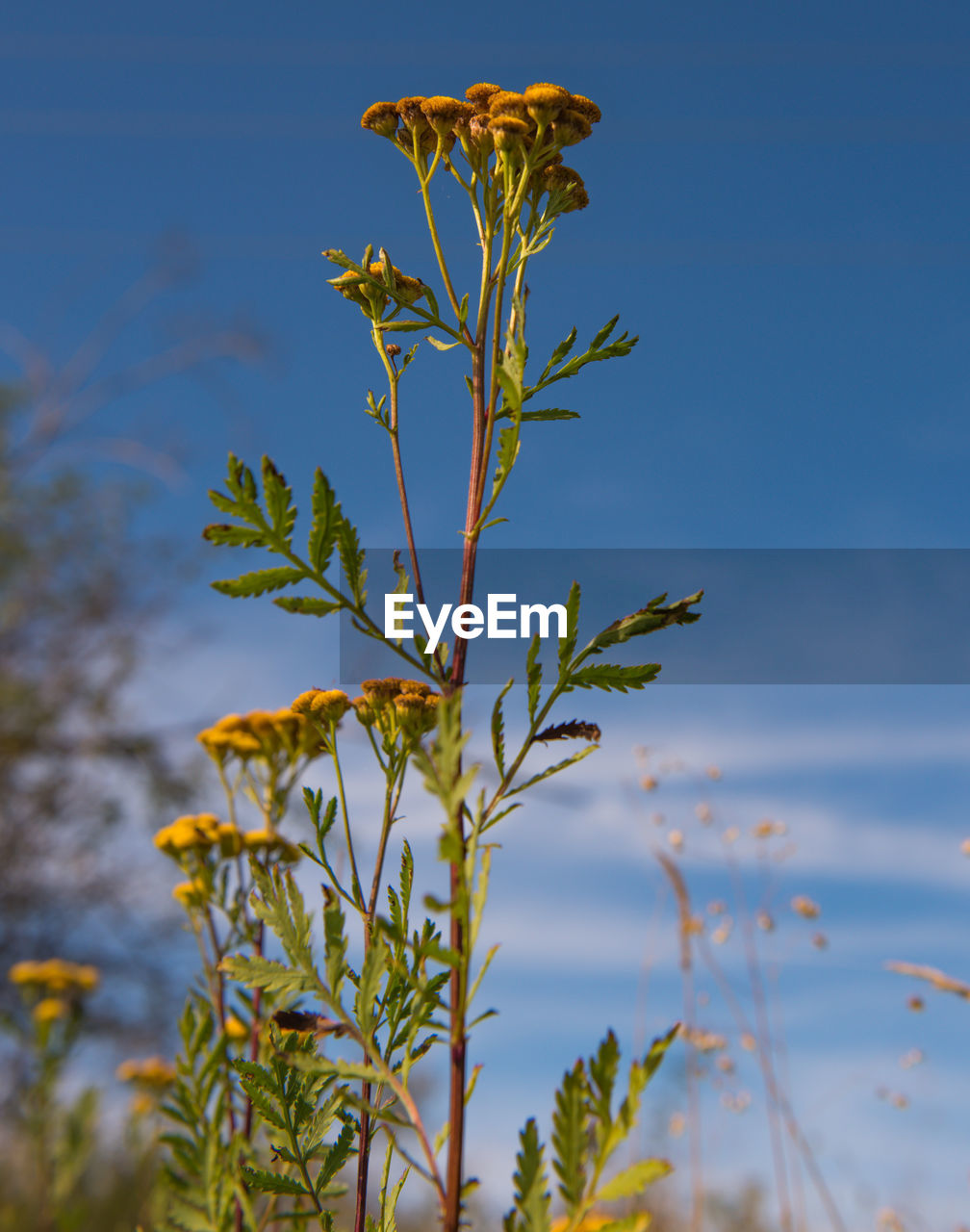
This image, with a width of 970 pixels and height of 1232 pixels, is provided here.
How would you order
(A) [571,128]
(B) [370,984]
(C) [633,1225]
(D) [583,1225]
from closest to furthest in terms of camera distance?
(C) [633,1225] → (B) [370,984] → (A) [571,128] → (D) [583,1225]

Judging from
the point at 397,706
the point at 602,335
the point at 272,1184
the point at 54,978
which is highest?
the point at 602,335

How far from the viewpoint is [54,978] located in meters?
3.29

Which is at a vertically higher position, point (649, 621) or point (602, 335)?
point (602, 335)

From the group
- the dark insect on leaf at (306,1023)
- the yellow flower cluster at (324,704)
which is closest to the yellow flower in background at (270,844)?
the yellow flower cluster at (324,704)

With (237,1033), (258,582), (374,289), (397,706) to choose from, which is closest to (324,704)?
(397,706)

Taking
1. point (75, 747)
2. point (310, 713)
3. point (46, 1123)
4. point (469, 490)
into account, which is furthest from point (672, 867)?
point (75, 747)

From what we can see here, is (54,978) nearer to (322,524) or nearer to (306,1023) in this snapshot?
(306,1023)

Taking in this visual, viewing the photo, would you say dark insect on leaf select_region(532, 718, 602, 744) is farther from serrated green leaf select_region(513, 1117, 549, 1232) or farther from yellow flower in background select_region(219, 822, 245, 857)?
yellow flower in background select_region(219, 822, 245, 857)

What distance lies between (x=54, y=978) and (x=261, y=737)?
191cm

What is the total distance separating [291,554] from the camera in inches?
35.6

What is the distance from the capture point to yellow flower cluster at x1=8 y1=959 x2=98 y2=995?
3295 mm

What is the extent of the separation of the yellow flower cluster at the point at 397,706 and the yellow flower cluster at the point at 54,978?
9.09ft

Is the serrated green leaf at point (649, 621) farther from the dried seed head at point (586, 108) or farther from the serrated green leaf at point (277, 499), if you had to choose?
the dried seed head at point (586, 108)

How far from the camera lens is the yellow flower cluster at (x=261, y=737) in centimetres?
195
